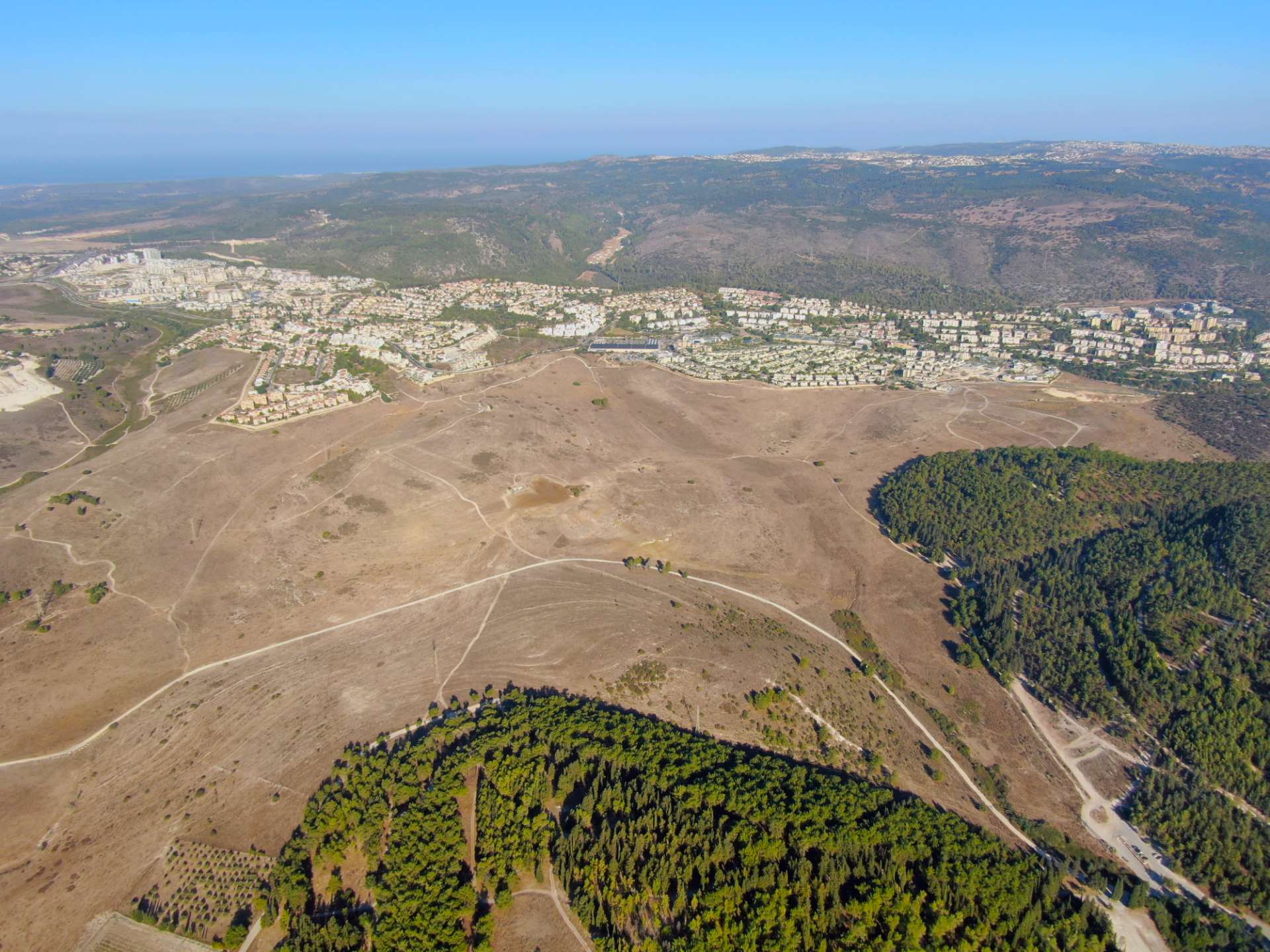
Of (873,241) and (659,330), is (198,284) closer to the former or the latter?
(659,330)

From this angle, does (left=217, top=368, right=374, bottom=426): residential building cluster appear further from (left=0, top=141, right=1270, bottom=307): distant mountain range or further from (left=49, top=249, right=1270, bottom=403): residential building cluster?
(left=0, top=141, right=1270, bottom=307): distant mountain range

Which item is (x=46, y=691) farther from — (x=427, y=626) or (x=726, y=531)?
(x=726, y=531)

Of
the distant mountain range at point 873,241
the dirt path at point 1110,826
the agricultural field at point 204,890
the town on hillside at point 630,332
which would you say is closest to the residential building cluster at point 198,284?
the town on hillside at point 630,332

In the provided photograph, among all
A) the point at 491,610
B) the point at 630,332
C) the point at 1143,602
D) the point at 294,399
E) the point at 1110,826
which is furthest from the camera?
the point at 630,332

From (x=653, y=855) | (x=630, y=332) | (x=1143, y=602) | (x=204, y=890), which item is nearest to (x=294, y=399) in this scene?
(x=630, y=332)

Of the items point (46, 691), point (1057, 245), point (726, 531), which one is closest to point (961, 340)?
point (1057, 245)

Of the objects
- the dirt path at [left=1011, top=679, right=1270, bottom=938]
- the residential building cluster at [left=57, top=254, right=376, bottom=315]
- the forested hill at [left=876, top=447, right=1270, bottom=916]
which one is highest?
the residential building cluster at [left=57, top=254, right=376, bottom=315]

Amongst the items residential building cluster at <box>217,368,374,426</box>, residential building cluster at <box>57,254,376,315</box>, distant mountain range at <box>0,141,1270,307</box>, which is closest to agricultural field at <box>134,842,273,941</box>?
residential building cluster at <box>217,368,374,426</box>
